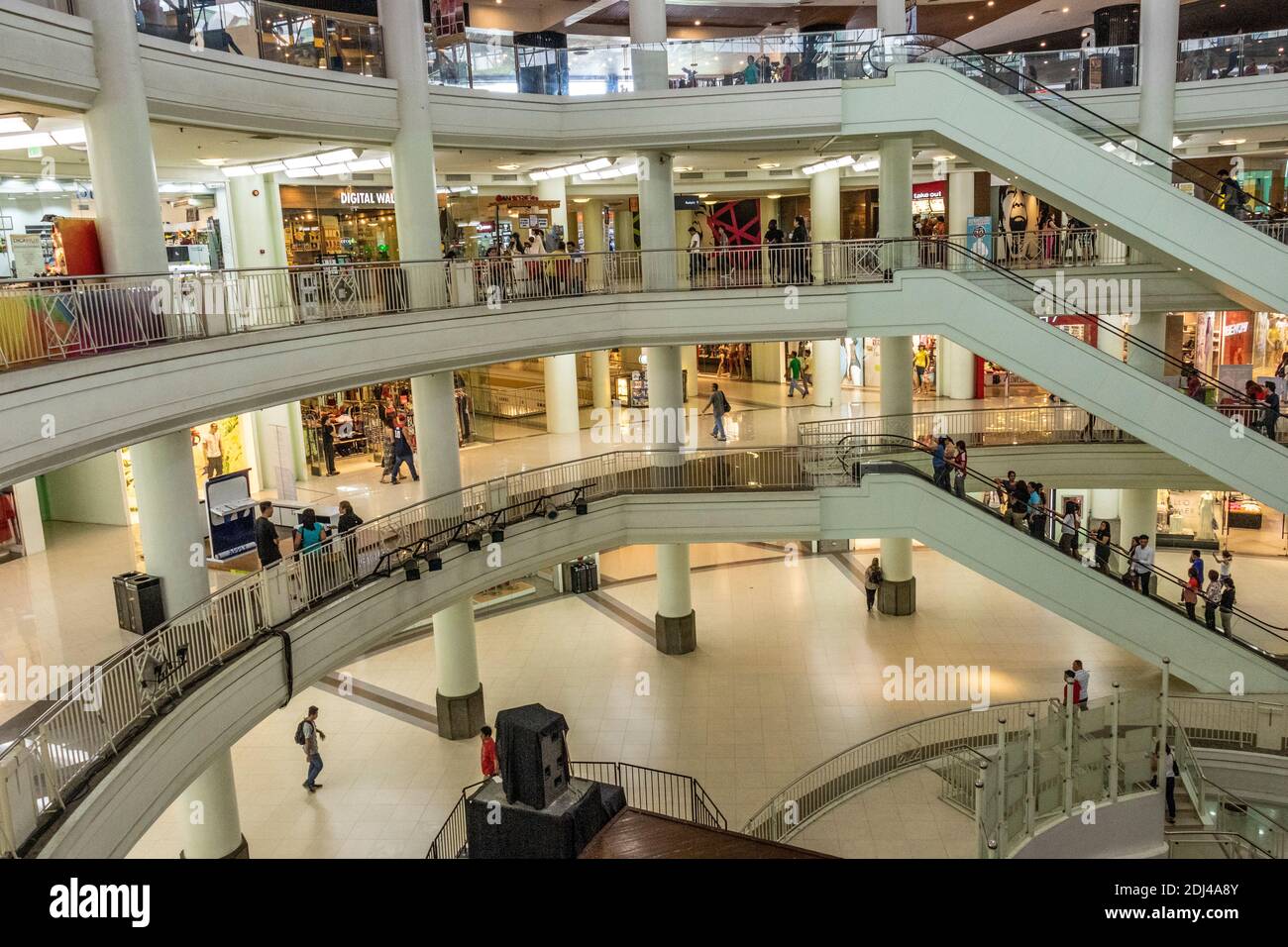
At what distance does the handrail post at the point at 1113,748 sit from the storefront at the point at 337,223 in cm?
1713

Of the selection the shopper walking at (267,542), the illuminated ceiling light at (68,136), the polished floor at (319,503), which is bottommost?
the polished floor at (319,503)

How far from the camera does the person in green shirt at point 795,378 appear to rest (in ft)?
102

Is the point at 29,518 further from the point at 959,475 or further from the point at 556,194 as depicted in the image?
the point at 959,475

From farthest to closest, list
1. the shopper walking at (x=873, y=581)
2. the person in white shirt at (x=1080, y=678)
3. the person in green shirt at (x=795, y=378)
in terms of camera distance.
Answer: the person in green shirt at (x=795, y=378) → the shopper walking at (x=873, y=581) → the person in white shirt at (x=1080, y=678)

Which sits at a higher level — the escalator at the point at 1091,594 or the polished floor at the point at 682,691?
the escalator at the point at 1091,594

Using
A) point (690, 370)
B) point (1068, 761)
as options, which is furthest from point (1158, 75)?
point (690, 370)

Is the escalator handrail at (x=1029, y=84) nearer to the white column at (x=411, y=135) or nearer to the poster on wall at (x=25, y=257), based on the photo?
the white column at (x=411, y=135)

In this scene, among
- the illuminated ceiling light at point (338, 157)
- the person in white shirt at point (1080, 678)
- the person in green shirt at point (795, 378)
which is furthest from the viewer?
the person in green shirt at point (795, 378)

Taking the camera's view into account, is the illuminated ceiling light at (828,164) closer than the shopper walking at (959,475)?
No

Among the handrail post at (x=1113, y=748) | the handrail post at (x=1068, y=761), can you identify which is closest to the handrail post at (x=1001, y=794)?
the handrail post at (x=1068, y=761)

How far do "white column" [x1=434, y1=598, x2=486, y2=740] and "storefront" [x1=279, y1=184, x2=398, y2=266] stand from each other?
28.7 ft

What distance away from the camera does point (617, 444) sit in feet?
82.3

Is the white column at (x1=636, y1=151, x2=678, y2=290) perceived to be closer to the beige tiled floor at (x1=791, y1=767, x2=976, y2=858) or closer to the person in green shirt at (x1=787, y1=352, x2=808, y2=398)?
the beige tiled floor at (x1=791, y1=767, x2=976, y2=858)

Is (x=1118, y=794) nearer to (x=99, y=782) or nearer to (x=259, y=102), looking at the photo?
Answer: (x=99, y=782)
